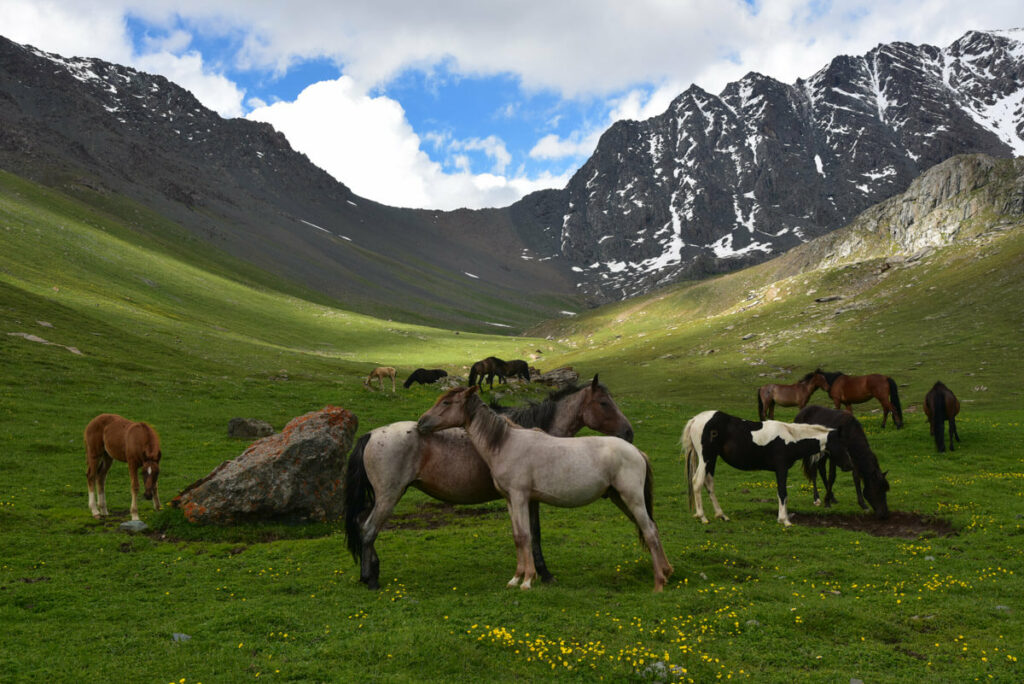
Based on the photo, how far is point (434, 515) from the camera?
19.6 m

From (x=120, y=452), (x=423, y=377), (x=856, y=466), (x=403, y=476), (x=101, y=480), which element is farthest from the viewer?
(x=423, y=377)

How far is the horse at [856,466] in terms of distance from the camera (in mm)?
17656

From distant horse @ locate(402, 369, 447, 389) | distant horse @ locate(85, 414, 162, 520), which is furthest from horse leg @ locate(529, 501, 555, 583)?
distant horse @ locate(402, 369, 447, 389)

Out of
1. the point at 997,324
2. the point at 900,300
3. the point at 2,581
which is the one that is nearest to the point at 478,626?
the point at 2,581

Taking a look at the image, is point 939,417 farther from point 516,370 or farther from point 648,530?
point 516,370

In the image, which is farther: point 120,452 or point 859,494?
point 859,494

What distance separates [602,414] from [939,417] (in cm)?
2064

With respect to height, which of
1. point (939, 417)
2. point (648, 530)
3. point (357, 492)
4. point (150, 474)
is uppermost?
point (150, 474)

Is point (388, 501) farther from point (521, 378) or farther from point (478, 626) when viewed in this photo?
point (521, 378)

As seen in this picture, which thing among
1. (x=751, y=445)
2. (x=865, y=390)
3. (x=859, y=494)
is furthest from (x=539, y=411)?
(x=865, y=390)

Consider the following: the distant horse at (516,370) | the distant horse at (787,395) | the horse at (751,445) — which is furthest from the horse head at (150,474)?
the distant horse at (516,370)

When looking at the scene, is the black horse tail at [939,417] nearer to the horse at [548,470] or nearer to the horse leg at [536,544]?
the horse at [548,470]

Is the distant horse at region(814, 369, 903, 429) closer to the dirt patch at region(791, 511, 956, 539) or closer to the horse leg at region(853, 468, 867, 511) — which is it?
the horse leg at region(853, 468, 867, 511)

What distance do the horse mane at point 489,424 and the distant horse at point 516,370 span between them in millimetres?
39979
